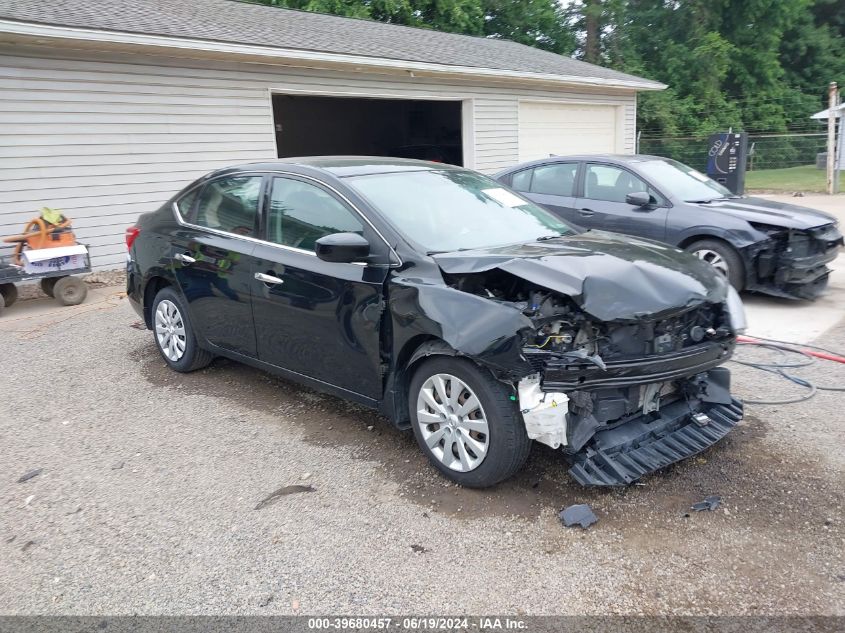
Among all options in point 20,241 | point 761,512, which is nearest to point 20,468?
point 761,512

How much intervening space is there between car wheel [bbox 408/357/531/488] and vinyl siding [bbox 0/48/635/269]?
7.41 meters

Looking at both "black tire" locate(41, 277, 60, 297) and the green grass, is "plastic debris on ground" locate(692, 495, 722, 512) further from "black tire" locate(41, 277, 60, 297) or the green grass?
the green grass

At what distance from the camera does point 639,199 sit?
24.5 feet

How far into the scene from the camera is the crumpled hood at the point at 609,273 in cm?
326

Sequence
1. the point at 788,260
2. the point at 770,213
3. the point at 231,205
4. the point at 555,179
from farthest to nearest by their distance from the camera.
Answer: the point at 555,179
the point at 770,213
the point at 788,260
the point at 231,205

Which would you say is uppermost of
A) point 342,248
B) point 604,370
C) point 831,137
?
point 831,137

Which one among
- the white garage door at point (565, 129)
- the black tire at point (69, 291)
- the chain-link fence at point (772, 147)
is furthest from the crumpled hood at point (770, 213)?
the chain-link fence at point (772, 147)

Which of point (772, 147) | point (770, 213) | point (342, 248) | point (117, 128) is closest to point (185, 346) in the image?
point (342, 248)

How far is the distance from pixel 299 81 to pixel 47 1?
375 centimetres

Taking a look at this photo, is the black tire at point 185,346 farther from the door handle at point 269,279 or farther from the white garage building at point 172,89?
the white garage building at point 172,89

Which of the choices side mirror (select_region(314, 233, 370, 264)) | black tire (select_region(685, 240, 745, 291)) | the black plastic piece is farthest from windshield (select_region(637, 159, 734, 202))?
side mirror (select_region(314, 233, 370, 264))

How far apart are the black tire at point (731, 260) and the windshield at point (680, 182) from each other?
0.66 metres

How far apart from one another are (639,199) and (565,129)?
10452 mm

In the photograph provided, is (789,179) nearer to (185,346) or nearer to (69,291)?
(69,291)
